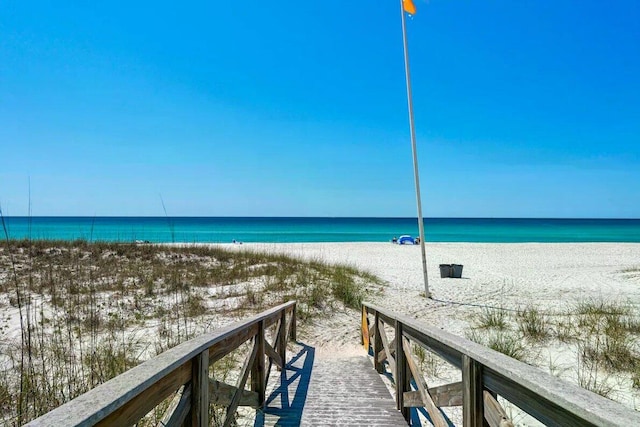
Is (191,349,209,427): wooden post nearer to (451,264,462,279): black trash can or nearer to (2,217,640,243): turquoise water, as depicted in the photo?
(2,217,640,243): turquoise water

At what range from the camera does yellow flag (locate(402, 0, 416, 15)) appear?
38.4ft

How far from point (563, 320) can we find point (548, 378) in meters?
7.11

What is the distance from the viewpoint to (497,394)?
1.90m

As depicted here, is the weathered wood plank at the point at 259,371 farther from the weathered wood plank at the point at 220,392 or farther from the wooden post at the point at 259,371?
the weathered wood plank at the point at 220,392

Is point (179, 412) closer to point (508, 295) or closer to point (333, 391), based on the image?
point (333, 391)

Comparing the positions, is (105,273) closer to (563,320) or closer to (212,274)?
(212,274)

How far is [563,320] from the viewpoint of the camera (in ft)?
24.0

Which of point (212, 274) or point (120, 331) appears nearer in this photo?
point (120, 331)

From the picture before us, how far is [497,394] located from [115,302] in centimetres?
817

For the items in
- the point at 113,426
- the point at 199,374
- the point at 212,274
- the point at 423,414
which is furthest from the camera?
the point at 212,274

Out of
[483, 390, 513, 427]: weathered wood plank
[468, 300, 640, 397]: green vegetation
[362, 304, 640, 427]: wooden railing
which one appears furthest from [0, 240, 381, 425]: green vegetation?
[468, 300, 640, 397]: green vegetation

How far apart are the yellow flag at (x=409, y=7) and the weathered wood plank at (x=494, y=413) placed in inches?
487

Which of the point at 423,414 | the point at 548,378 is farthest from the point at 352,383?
the point at 548,378

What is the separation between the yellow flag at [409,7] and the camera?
11.7 m
